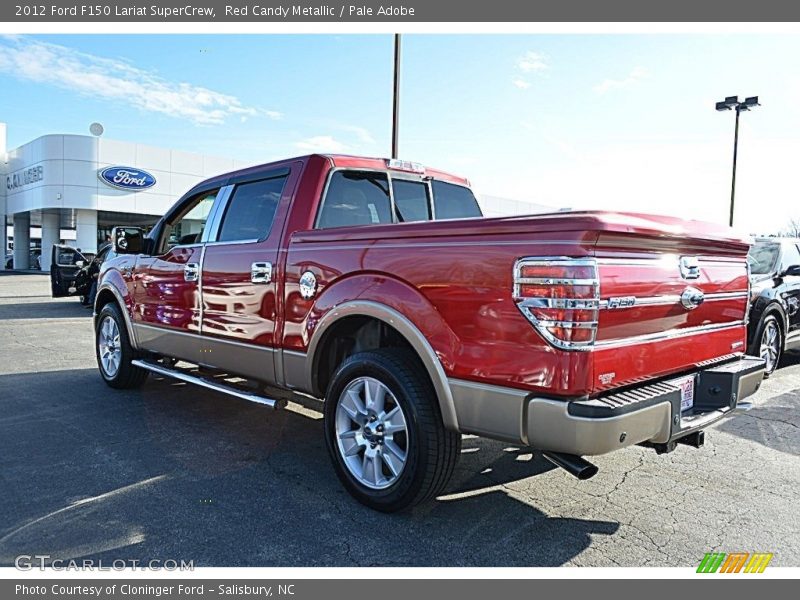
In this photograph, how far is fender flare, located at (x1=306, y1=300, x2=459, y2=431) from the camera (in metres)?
3.01

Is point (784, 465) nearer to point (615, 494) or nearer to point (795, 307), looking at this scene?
point (615, 494)

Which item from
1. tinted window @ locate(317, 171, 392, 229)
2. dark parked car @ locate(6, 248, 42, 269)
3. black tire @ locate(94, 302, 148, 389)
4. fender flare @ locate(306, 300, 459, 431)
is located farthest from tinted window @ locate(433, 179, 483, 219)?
dark parked car @ locate(6, 248, 42, 269)

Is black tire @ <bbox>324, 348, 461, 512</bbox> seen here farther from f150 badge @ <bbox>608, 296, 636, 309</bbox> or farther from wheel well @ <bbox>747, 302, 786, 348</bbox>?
wheel well @ <bbox>747, 302, 786, 348</bbox>

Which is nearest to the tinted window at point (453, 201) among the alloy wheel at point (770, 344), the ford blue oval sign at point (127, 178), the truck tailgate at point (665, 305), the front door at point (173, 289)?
the front door at point (173, 289)

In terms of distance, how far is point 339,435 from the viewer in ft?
11.7

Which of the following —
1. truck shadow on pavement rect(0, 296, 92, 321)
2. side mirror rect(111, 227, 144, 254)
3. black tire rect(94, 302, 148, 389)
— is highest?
side mirror rect(111, 227, 144, 254)

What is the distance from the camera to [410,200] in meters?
4.82

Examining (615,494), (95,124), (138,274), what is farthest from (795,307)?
(95,124)

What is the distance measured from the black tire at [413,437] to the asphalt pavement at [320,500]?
139 millimetres

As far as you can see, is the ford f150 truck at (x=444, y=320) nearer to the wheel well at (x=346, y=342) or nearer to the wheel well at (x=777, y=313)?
the wheel well at (x=346, y=342)

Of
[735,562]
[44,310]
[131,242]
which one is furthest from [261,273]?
[44,310]

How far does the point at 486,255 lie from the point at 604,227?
0.55m

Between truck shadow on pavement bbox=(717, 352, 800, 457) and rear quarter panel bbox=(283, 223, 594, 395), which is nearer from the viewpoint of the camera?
rear quarter panel bbox=(283, 223, 594, 395)

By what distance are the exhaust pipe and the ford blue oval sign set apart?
107 ft
